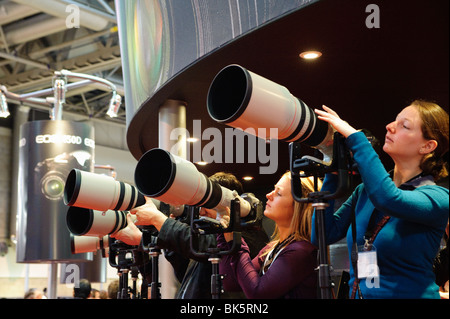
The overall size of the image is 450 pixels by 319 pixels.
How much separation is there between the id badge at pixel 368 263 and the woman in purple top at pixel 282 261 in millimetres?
503

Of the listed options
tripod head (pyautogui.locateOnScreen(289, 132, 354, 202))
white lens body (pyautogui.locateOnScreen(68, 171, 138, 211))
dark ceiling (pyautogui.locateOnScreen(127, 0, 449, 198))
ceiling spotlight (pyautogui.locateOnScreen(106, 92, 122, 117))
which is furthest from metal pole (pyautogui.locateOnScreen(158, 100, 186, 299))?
ceiling spotlight (pyautogui.locateOnScreen(106, 92, 122, 117))

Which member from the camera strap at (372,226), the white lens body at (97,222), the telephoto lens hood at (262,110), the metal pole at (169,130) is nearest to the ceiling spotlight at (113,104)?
the metal pole at (169,130)

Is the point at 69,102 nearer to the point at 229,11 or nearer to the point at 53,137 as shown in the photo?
the point at 53,137

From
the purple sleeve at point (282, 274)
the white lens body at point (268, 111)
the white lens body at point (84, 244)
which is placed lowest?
the purple sleeve at point (282, 274)

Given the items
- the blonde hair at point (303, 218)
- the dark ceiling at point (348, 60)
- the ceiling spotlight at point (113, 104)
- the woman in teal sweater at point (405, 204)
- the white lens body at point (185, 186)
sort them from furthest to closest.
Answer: the ceiling spotlight at point (113, 104)
the blonde hair at point (303, 218)
the dark ceiling at point (348, 60)
the white lens body at point (185, 186)
the woman in teal sweater at point (405, 204)

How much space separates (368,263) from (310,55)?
1207 mm

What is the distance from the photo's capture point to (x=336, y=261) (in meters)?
4.61

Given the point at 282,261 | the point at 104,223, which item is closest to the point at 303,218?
the point at 282,261

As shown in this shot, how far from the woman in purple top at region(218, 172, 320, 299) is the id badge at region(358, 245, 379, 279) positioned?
0.50 metres

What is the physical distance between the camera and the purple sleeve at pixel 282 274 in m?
2.12

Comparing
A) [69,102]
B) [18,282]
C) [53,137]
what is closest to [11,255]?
[18,282]

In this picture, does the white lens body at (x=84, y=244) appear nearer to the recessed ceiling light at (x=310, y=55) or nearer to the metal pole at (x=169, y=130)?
the metal pole at (x=169, y=130)

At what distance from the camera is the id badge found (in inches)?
63.2

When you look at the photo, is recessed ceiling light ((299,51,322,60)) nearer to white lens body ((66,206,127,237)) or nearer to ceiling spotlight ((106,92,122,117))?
white lens body ((66,206,127,237))
